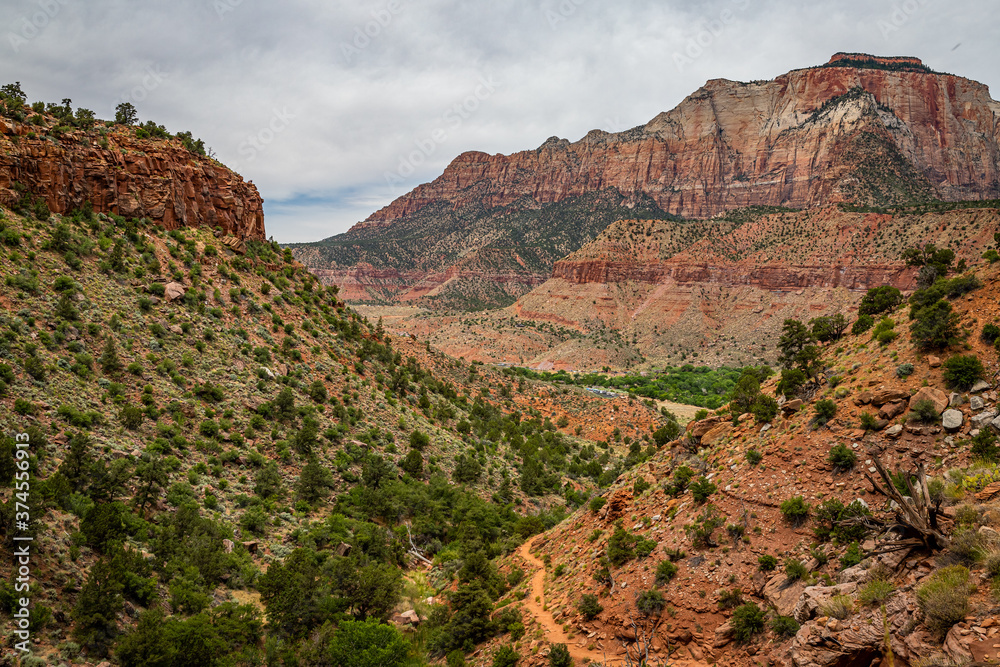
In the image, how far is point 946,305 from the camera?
14219 mm

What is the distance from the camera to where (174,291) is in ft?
99.1

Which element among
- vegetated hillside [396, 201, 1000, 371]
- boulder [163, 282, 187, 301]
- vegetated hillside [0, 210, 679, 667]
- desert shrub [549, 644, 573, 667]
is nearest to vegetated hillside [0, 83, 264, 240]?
vegetated hillside [0, 210, 679, 667]

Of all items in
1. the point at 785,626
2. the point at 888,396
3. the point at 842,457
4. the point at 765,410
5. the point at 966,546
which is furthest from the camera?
the point at 765,410

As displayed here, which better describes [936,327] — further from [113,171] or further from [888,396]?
[113,171]

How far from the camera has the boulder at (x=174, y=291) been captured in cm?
2975

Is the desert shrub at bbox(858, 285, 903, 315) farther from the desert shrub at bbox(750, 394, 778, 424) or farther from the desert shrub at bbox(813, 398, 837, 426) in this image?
the desert shrub at bbox(813, 398, 837, 426)

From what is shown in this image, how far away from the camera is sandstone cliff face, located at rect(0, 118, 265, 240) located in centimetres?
2700

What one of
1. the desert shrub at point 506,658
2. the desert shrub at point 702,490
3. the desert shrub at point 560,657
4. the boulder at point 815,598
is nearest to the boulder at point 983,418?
the boulder at point 815,598

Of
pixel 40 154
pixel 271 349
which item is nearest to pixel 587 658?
pixel 271 349

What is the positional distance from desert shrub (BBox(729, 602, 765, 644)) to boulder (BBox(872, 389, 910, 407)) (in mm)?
6585

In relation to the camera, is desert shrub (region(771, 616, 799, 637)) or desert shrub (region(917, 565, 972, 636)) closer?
desert shrub (region(917, 565, 972, 636))

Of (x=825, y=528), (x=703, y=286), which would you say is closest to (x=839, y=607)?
(x=825, y=528)

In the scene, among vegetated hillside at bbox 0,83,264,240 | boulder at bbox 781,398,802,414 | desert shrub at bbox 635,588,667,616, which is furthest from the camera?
vegetated hillside at bbox 0,83,264,240

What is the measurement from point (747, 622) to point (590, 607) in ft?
16.2
